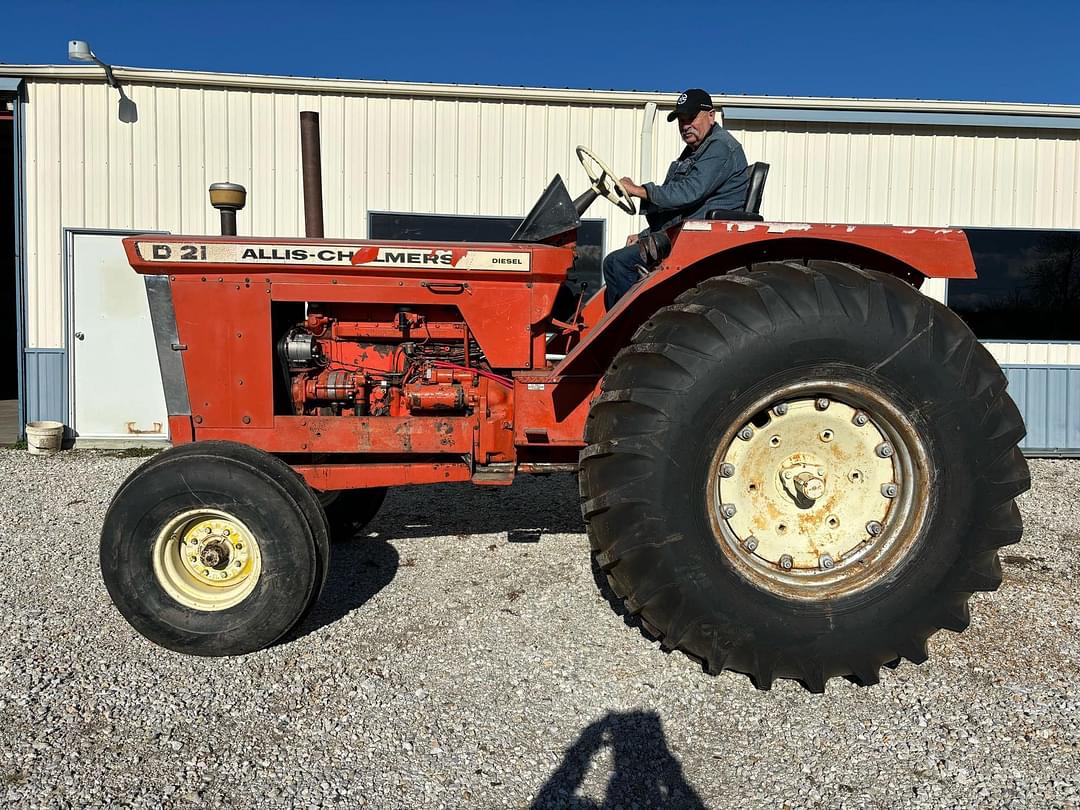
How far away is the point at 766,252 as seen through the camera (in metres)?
2.71

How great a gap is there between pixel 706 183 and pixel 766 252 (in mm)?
497

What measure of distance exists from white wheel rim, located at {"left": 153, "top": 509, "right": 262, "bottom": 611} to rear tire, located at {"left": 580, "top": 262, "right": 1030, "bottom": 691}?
127 centimetres

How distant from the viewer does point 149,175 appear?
664 cm

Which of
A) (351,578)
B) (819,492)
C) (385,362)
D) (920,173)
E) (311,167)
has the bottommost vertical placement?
(351,578)

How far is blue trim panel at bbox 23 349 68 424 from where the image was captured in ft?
21.9

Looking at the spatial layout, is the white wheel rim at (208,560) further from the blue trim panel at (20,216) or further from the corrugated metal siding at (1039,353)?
the corrugated metal siding at (1039,353)

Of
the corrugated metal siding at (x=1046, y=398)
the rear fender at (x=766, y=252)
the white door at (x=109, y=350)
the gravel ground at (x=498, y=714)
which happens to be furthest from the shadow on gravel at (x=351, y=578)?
the corrugated metal siding at (x=1046, y=398)

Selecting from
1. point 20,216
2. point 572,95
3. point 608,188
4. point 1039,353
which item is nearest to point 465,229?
point 572,95

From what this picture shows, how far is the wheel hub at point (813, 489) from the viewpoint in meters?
2.47

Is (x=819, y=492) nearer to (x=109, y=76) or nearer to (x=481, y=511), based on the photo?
(x=481, y=511)

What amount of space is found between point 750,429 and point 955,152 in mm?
5978

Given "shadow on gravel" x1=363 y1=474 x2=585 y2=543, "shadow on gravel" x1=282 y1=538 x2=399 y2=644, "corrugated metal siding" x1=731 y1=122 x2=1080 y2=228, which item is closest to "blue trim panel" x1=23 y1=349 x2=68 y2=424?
"shadow on gravel" x1=363 y1=474 x2=585 y2=543

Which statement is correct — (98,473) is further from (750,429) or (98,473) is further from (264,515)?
(750,429)

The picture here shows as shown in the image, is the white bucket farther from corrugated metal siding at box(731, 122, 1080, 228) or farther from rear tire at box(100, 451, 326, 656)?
corrugated metal siding at box(731, 122, 1080, 228)
